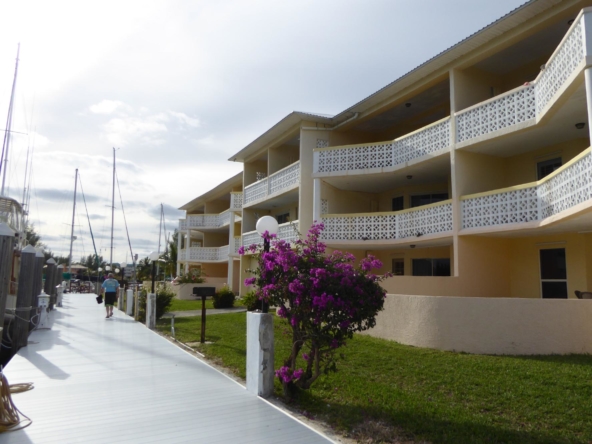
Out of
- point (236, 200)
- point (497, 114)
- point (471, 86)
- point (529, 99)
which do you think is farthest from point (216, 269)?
point (529, 99)

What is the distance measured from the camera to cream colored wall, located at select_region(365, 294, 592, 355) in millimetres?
10047

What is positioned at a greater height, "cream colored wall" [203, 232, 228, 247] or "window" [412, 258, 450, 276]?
"cream colored wall" [203, 232, 228, 247]

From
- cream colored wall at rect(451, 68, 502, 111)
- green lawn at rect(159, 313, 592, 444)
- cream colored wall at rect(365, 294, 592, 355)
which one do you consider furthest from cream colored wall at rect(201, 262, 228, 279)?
cream colored wall at rect(365, 294, 592, 355)

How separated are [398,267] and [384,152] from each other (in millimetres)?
5505

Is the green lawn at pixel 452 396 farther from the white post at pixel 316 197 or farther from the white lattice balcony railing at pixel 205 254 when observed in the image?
the white lattice balcony railing at pixel 205 254

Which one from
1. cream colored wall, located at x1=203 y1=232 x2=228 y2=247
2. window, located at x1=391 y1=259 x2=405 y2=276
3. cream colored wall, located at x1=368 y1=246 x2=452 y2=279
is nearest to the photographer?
cream colored wall, located at x1=368 y1=246 x2=452 y2=279

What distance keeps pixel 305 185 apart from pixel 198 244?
27.2 metres

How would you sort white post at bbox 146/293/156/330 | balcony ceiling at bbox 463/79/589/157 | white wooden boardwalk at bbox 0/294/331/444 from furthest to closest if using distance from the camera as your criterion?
white post at bbox 146/293/156/330, balcony ceiling at bbox 463/79/589/157, white wooden boardwalk at bbox 0/294/331/444

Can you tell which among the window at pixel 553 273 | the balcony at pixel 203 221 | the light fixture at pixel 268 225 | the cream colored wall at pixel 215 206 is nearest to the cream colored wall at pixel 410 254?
the window at pixel 553 273

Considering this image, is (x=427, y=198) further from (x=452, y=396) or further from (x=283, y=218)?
(x=452, y=396)

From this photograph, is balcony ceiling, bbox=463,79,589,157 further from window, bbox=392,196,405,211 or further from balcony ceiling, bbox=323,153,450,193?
window, bbox=392,196,405,211

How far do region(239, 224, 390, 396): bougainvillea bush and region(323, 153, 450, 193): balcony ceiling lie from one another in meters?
10.6

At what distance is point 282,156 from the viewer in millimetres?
25688

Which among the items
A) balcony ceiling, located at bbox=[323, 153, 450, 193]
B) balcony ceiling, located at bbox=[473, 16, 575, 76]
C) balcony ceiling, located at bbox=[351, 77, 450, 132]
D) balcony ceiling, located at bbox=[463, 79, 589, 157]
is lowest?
balcony ceiling, located at bbox=[323, 153, 450, 193]
